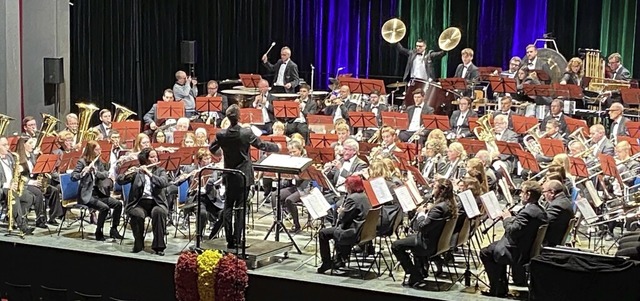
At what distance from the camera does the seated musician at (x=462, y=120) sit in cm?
1614

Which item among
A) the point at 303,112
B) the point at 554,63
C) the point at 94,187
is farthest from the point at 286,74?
the point at 94,187

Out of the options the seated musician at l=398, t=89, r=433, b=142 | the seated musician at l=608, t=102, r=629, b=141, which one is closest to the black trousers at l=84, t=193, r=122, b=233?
the seated musician at l=398, t=89, r=433, b=142

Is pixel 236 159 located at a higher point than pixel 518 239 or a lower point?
higher

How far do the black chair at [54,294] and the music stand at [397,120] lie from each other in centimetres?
588

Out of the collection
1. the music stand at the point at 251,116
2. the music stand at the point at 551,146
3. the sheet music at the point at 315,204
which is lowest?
the sheet music at the point at 315,204

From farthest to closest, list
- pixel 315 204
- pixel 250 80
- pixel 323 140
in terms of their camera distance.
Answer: pixel 250 80 < pixel 323 140 < pixel 315 204

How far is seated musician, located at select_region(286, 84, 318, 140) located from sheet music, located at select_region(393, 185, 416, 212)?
246 inches

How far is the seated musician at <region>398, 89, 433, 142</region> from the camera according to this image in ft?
54.2

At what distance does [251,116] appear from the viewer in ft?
52.7

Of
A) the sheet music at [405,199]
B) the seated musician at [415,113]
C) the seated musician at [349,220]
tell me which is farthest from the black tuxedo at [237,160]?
the seated musician at [415,113]

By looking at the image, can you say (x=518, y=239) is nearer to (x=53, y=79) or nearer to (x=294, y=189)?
(x=294, y=189)

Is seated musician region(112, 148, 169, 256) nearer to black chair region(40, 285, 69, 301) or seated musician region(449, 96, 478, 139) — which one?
black chair region(40, 285, 69, 301)

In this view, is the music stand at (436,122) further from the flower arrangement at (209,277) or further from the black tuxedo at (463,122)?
the flower arrangement at (209,277)

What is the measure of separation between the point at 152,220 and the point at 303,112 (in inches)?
242
